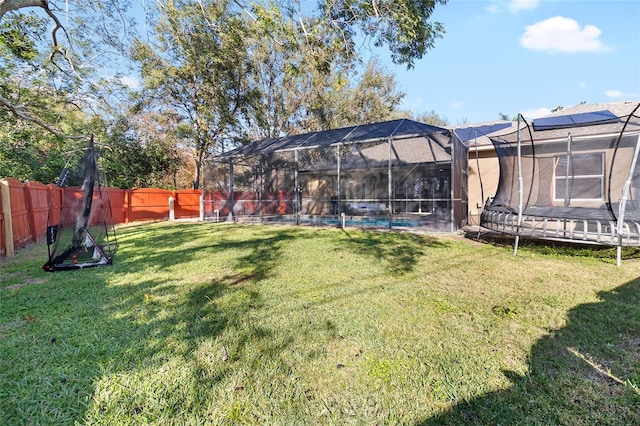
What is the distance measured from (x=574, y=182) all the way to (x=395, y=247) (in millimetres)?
4546

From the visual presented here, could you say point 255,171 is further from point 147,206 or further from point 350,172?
point 147,206

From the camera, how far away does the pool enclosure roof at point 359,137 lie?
27.1 ft

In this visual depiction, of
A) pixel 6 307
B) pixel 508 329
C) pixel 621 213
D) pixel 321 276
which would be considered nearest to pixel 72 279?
pixel 6 307

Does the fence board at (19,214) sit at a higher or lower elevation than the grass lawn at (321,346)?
higher

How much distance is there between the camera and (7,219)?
5652 mm

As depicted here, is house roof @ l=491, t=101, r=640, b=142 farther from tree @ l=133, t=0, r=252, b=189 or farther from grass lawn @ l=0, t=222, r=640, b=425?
tree @ l=133, t=0, r=252, b=189

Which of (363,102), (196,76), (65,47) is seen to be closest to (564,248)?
(65,47)

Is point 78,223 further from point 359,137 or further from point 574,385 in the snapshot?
point 359,137

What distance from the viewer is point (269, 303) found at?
3.09 metres

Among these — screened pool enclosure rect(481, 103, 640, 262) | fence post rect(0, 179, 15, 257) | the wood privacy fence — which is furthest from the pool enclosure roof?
fence post rect(0, 179, 15, 257)

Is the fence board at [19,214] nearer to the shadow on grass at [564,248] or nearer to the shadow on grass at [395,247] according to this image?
the shadow on grass at [395,247]

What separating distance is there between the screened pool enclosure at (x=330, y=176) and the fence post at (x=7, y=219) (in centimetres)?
673

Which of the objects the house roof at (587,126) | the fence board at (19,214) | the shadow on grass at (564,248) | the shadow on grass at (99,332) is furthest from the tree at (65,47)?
the shadow on grass at (564,248)

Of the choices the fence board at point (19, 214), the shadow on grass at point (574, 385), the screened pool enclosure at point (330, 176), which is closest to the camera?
the shadow on grass at point (574, 385)
